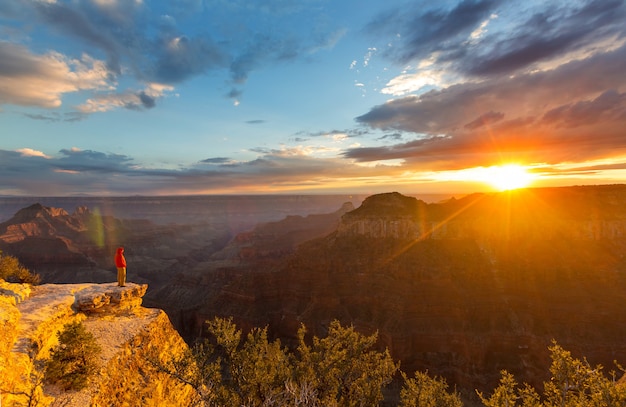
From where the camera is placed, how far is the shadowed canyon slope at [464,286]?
4288 cm

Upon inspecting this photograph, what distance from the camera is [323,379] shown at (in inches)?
687

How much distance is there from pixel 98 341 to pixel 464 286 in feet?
175

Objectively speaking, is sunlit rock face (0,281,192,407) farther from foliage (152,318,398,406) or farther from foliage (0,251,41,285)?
foliage (0,251,41,285)

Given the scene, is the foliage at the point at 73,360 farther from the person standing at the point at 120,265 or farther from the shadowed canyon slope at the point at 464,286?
the shadowed canyon slope at the point at 464,286

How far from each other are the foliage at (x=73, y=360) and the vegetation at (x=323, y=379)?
3.11m

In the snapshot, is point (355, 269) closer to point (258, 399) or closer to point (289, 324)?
point (289, 324)

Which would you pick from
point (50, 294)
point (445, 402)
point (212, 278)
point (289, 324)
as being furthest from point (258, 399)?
point (212, 278)

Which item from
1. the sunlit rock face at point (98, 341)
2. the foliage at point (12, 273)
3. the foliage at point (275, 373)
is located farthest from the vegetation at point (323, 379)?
the foliage at point (12, 273)

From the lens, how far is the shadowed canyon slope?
42875 mm

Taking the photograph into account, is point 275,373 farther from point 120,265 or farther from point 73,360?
point 120,265

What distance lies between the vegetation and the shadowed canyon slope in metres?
29.3

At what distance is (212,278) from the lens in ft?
270

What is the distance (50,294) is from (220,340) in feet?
35.4

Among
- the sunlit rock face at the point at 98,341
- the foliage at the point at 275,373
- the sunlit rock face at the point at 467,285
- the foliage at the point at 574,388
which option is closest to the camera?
the foliage at the point at 574,388
